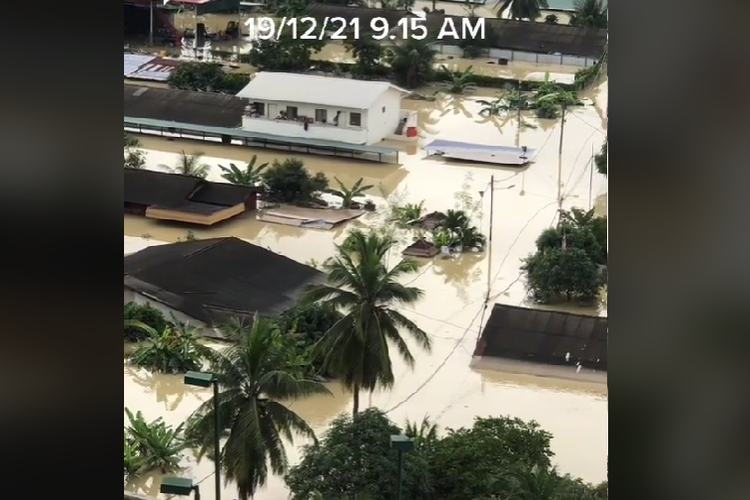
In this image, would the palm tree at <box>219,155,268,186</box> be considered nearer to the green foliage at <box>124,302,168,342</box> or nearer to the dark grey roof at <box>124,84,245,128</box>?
the dark grey roof at <box>124,84,245,128</box>

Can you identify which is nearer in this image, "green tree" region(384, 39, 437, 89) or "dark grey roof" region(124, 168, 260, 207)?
"green tree" region(384, 39, 437, 89)

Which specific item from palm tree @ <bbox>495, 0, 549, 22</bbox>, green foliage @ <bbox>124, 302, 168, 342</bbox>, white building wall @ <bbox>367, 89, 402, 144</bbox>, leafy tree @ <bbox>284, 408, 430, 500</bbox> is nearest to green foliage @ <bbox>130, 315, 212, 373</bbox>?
green foliage @ <bbox>124, 302, 168, 342</bbox>

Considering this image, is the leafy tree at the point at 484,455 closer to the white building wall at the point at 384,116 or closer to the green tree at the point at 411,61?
the white building wall at the point at 384,116

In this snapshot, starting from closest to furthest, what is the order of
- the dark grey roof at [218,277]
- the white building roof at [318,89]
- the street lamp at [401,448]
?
the street lamp at [401,448] < the white building roof at [318,89] < the dark grey roof at [218,277]

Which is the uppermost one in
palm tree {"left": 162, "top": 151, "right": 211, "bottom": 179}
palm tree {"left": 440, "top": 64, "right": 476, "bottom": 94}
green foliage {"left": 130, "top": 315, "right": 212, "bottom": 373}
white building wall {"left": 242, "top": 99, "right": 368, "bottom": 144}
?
palm tree {"left": 440, "top": 64, "right": 476, "bottom": 94}

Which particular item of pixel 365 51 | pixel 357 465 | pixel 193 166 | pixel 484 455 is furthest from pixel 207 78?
pixel 484 455

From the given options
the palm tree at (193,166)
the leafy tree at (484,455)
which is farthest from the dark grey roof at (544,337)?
the palm tree at (193,166)
